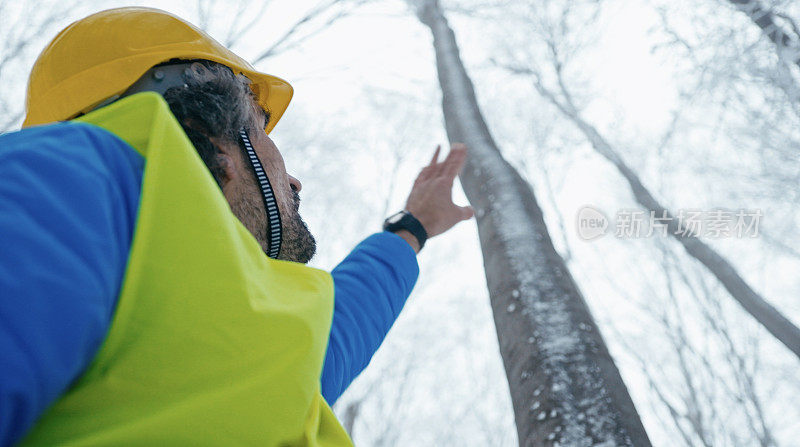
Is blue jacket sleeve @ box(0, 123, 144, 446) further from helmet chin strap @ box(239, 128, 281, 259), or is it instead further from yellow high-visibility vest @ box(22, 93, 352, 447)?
helmet chin strap @ box(239, 128, 281, 259)

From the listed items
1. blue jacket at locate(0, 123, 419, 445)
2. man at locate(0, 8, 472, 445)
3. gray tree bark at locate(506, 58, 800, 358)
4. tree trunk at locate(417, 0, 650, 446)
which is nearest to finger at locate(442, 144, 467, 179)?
tree trunk at locate(417, 0, 650, 446)

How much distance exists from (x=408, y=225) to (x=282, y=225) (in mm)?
576

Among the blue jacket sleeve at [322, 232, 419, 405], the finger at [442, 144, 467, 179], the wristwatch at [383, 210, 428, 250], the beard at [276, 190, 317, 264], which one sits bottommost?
the blue jacket sleeve at [322, 232, 419, 405]

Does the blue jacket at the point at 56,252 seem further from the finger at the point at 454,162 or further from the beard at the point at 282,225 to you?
the finger at the point at 454,162

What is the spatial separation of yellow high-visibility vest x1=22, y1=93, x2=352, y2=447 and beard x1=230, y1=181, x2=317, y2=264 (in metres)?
0.34

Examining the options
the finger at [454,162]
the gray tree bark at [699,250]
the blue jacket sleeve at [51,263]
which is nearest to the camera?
the blue jacket sleeve at [51,263]

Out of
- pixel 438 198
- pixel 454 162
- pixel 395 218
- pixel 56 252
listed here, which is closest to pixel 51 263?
pixel 56 252

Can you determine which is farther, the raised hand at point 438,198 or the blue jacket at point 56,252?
the raised hand at point 438,198

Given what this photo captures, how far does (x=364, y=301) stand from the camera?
4.56 ft

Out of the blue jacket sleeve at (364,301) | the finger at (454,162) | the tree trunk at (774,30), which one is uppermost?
the tree trunk at (774,30)

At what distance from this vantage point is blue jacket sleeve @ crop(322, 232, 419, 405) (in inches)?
50.3

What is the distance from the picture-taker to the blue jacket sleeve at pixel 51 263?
0.47m

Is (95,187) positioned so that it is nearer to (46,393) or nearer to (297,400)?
(46,393)

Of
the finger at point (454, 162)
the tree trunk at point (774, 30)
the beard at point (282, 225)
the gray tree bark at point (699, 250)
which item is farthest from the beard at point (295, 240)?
the tree trunk at point (774, 30)
